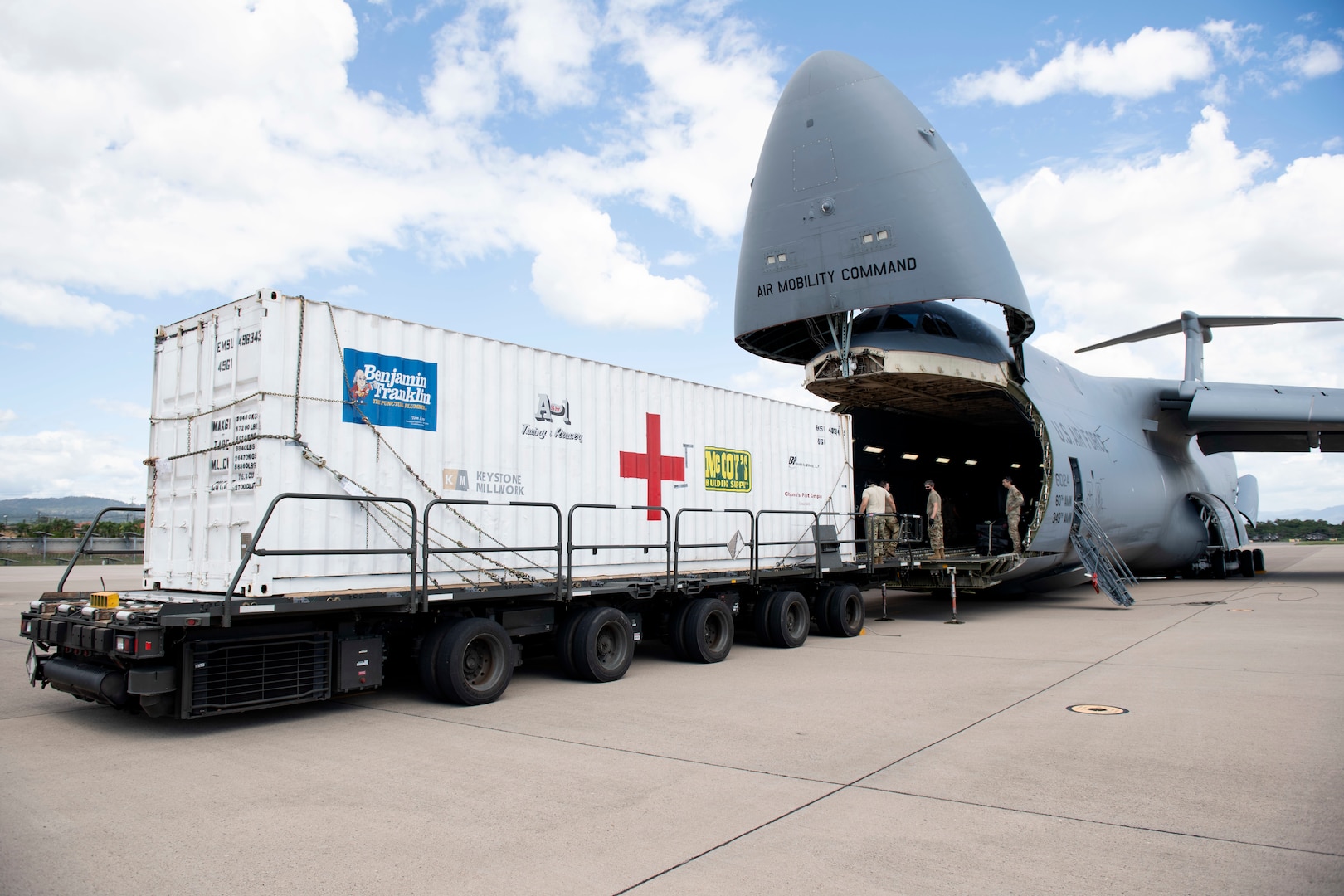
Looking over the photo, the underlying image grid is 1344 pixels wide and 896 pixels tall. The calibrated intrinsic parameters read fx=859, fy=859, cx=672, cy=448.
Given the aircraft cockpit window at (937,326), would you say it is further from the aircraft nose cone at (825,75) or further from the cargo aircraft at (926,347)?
the aircraft nose cone at (825,75)

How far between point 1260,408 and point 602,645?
20.5m

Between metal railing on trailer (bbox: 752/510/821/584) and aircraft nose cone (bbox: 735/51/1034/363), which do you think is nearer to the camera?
metal railing on trailer (bbox: 752/510/821/584)

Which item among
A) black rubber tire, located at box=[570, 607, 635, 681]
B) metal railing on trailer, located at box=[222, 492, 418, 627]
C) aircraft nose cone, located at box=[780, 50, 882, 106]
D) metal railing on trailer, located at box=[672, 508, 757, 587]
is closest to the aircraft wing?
aircraft nose cone, located at box=[780, 50, 882, 106]

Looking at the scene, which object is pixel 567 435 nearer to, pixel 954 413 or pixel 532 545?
pixel 532 545

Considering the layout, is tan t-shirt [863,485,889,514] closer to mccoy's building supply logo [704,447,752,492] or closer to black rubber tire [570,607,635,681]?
mccoy's building supply logo [704,447,752,492]

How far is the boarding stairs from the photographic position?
56.2 feet

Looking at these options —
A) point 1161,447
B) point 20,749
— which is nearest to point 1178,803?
point 20,749

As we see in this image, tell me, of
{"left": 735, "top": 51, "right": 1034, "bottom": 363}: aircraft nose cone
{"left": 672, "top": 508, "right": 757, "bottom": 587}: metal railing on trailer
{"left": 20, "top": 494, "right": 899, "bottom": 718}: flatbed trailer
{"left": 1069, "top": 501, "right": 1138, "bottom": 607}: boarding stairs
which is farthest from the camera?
{"left": 1069, "top": 501, "right": 1138, "bottom": 607}: boarding stairs

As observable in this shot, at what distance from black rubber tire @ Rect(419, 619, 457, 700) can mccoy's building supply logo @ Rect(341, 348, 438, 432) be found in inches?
74.9

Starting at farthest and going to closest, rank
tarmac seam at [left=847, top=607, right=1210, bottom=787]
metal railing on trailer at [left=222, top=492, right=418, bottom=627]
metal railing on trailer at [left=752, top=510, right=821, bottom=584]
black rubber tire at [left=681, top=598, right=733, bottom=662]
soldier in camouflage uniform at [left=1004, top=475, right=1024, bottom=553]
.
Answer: soldier in camouflage uniform at [left=1004, top=475, right=1024, bottom=553] < metal railing on trailer at [left=752, top=510, right=821, bottom=584] < black rubber tire at [left=681, top=598, right=733, bottom=662] < metal railing on trailer at [left=222, top=492, right=418, bottom=627] < tarmac seam at [left=847, top=607, right=1210, bottom=787]

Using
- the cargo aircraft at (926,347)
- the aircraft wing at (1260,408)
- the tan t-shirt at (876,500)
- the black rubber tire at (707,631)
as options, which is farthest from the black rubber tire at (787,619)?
the aircraft wing at (1260,408)

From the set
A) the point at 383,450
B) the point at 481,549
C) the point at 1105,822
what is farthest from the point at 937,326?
the point at 1105,822

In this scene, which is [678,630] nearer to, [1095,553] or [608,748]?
[608,748]

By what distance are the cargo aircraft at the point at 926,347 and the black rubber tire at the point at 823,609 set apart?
111 inches
